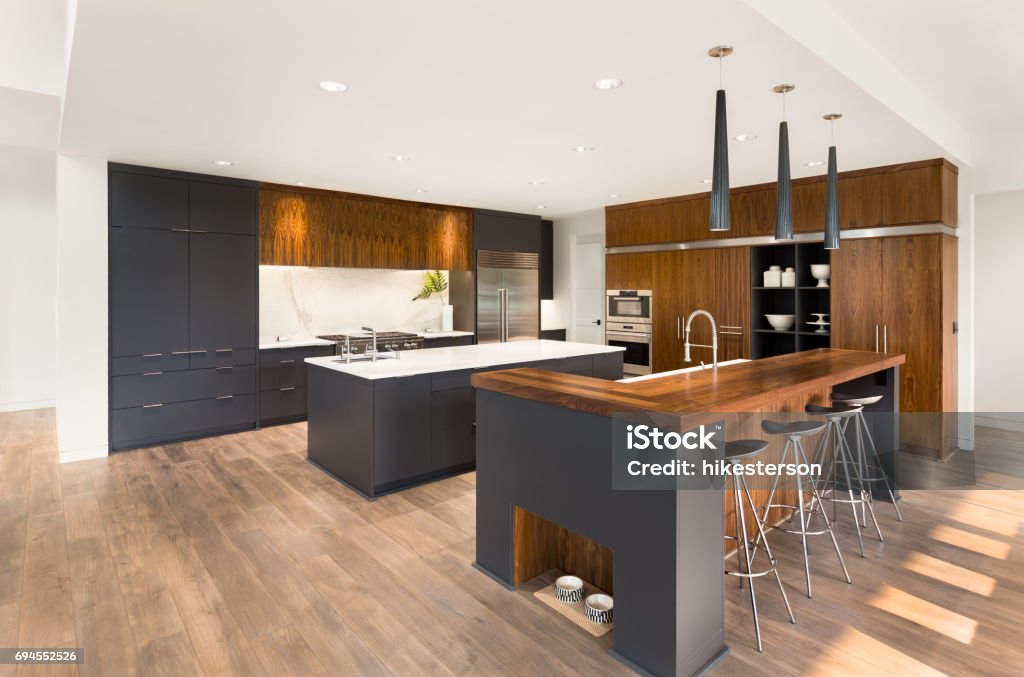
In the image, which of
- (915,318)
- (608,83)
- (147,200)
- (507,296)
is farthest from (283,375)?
(915,318)

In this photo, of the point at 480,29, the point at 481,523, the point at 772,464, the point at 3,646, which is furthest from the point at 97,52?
the point at 772,464

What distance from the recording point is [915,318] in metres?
4.73

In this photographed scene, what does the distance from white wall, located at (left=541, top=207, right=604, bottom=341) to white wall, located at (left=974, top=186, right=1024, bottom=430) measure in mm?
4257

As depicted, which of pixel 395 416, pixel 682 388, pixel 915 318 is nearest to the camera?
pixel 682 388

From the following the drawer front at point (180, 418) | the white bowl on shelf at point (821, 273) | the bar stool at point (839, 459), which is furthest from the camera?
the white bowl on shelf at point (821, 273)

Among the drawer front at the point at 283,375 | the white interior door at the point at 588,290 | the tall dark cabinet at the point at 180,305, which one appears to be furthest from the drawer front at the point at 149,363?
the white interior door at the point at 588,290

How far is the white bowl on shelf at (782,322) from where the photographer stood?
18.7ft

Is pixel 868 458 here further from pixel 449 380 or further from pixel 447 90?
pixel 447 90

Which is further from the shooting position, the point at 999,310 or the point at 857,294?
the point at 999,310

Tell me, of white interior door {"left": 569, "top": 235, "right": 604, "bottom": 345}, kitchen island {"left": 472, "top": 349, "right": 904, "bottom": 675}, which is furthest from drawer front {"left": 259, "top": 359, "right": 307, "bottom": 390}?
white interior door {"left": 569, "top": 235, "right": 604, "bottom": 345}

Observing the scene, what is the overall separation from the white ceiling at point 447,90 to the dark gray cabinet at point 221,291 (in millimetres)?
698

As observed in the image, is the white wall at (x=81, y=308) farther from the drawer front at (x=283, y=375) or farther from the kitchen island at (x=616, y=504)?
the kitchen island at (x=616, y=504)

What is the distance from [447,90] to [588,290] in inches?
203

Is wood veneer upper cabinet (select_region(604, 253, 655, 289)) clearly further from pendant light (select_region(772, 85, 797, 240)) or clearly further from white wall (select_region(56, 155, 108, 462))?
white wall (select_region(56, 155, 108, 462))
